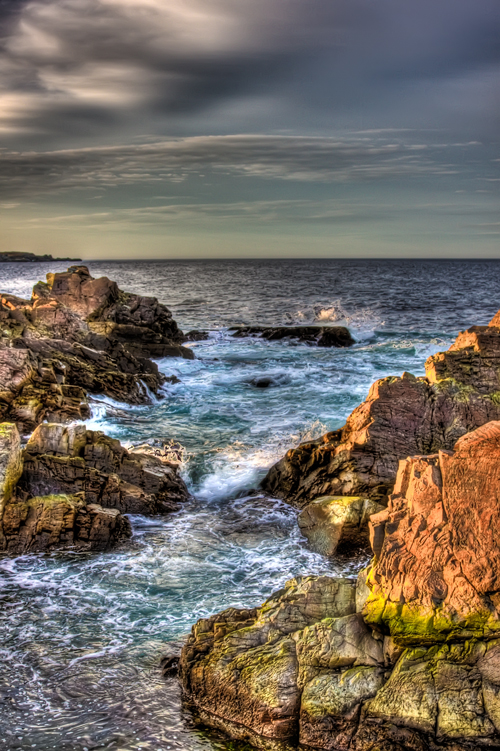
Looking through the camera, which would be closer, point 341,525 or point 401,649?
point 401,649

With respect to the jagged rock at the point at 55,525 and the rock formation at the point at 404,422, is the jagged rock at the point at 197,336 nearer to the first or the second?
the rock formation at the point at 404,422

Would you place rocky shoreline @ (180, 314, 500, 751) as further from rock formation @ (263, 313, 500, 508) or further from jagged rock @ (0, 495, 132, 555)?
rock formation @ (263, 313, 500, 508)

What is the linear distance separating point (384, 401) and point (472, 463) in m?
5.15

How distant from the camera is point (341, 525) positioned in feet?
30.9

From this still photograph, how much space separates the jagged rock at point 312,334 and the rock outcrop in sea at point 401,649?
27.7 meters

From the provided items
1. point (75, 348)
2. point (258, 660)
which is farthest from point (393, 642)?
point (75, 348)

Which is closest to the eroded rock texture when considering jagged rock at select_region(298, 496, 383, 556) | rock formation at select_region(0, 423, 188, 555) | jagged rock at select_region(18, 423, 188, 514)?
rock formation at select_region(0, 423, 188, 555)

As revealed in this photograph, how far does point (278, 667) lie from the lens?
570 centimetres

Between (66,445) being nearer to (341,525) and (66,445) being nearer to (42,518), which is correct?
(42,518)

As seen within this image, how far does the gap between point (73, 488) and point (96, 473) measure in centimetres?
48

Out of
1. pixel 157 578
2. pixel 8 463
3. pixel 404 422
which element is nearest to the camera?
pixel 157 578

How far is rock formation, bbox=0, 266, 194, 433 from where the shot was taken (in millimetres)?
14594

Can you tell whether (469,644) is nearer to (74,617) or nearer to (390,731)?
(390,731)

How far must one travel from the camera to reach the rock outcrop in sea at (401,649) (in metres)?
5.17
